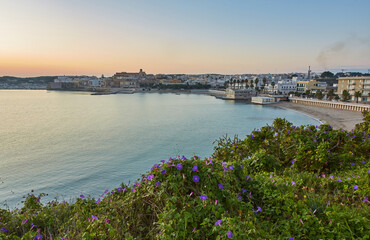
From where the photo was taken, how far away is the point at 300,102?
49.4 metres

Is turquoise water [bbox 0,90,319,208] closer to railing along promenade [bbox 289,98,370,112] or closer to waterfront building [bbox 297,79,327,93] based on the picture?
railing along promenade [bbox 289,98,370,112]

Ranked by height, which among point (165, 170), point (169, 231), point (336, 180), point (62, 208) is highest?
point (165, 170)

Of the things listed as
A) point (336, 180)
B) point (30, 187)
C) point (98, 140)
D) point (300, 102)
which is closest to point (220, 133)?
point (98, 140)

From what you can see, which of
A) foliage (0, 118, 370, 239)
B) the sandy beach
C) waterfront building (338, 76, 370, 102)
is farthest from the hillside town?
foliage (0, 118, 370, 239)

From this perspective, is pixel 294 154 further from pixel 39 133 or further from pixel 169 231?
pixel 39 133

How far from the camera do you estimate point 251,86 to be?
87.2m

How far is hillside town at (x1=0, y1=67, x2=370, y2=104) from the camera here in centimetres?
4612

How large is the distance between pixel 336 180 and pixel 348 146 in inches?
71.0

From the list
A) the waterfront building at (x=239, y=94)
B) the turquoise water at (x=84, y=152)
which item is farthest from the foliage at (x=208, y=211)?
the waterfront building at (x=239, y=94)

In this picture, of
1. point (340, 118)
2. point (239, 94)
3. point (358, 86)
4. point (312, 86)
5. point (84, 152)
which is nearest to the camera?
point (84, 152)

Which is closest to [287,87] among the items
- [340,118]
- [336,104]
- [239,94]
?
[239,94]

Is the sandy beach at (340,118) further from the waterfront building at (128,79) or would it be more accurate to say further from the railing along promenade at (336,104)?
the waterfront building at (128,79)

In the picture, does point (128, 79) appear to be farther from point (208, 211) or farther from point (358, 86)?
point (208, 211)

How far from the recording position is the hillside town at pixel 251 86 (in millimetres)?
46125
